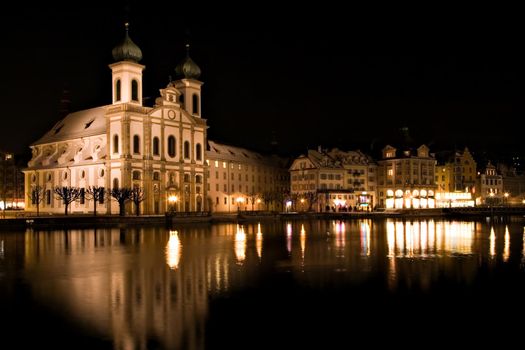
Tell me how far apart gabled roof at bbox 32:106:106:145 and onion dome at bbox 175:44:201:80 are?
14067 mm

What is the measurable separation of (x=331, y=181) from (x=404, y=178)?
709 inches

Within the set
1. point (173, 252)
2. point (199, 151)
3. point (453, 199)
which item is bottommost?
point (173, 252)

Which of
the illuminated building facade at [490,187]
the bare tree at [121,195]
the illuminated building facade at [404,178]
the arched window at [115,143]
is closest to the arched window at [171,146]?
the arched window at [115,143]

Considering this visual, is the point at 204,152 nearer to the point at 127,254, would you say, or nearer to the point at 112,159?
the point at 112,159

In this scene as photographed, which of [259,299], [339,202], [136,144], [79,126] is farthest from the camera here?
[339,202]

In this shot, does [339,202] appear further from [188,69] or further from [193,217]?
[193,217]

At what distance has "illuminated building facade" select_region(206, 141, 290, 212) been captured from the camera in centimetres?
10700

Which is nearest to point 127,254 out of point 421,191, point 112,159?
point 112,159

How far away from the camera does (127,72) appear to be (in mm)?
87000

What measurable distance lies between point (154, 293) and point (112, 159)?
2651 inches

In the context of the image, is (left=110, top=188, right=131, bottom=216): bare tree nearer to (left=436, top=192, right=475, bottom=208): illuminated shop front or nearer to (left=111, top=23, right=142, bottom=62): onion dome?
(left=111, top=23, right=142, bottom=62): onion dome

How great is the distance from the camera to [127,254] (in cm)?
3381

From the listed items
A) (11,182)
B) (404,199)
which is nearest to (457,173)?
(404,199)

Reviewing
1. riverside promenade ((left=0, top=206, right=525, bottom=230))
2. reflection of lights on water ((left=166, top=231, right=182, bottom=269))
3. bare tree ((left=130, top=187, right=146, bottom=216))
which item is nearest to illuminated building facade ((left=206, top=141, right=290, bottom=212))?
riverside promenade ((left=0, top=206, right=525, bottom=230))
